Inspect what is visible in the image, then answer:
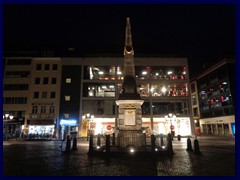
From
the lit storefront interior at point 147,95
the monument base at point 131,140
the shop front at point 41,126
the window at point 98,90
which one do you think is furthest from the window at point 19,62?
the monument base at point 131,140

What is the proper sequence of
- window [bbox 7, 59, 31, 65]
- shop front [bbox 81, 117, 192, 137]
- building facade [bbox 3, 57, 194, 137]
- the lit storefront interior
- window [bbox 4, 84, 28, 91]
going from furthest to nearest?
window [bbox 7, 59, 31, 65]
window [bbox 4, 84, 28, 91]
the lit storefront interior
shop front [bbox 81, 117, 192, 137]
building facade [bbox 3, 57, 194, 137]

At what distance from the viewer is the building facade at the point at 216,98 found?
46.6 meters

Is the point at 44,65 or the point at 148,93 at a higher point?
the point at 44,65

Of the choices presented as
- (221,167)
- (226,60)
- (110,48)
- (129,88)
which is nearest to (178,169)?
(221,167)

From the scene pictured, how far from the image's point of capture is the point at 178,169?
7.87 m

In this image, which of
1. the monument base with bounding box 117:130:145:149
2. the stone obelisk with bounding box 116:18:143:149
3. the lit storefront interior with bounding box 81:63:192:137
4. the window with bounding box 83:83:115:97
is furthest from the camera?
the window with bounding box 83:83:115:97

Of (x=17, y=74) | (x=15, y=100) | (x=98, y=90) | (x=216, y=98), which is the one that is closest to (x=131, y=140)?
(x=98, y=90)

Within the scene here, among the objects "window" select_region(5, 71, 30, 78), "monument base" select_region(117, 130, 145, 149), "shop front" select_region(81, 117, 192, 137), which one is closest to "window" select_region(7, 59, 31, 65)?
"window" select_region(5, 71, 30, 78)

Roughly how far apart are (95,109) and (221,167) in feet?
106

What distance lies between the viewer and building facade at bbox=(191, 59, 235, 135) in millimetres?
46625

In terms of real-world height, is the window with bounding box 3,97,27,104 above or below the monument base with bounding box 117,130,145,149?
above

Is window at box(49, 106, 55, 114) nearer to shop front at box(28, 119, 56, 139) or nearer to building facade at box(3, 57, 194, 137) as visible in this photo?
building facade at box(3, 57, 194, 137)

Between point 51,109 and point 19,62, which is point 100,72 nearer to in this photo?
point 51,109

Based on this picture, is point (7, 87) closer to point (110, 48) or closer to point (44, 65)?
point (44, 65)
